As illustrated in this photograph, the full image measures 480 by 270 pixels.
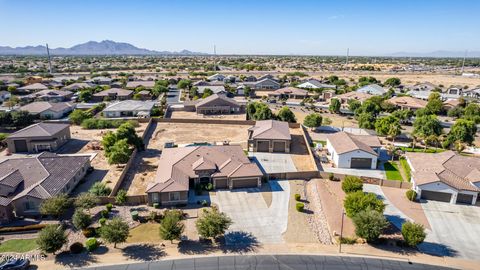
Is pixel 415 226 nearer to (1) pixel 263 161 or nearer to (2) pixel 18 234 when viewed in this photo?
(1) pixel 263 161

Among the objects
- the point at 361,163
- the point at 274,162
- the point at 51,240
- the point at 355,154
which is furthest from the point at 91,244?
the point at 361,163

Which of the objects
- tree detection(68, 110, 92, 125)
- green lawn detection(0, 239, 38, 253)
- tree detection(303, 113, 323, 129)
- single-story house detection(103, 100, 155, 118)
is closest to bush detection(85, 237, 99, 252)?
green lawn detection(0, 239, 38, 253)

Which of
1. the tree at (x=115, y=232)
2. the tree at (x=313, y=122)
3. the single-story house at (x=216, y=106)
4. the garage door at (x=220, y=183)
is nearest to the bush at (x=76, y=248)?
the tree at (x=115, y=232)

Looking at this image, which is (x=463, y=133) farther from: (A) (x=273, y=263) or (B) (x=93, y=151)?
(B) (x=93, y=151)

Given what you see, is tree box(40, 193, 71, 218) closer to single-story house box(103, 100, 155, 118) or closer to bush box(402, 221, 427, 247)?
bush box(402, 221, 427, 247)

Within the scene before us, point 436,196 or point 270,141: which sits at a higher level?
point 270,141
